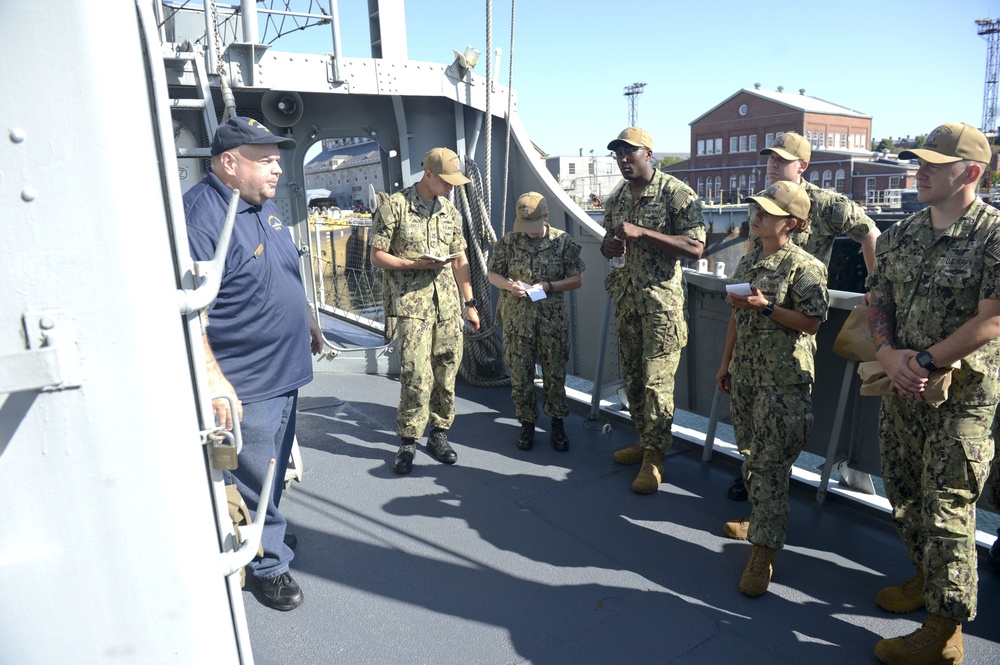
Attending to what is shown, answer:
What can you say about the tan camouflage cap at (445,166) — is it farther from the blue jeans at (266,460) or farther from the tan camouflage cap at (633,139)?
the blue jeans at (266,460)

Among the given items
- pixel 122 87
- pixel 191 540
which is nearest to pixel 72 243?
pixel 122 87

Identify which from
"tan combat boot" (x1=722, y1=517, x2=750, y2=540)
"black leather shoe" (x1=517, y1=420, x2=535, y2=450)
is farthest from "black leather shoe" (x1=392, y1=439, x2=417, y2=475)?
"tan combat boot" (x1=722, y1=517, x2=750, y2=540)

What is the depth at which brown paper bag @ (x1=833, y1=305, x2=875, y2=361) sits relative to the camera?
A: 9.36 feet

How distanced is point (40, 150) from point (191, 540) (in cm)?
67

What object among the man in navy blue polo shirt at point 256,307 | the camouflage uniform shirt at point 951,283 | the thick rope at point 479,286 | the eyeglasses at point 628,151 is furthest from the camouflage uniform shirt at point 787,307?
the thick rope at point 479,286

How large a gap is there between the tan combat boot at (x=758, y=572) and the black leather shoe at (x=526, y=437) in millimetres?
1651

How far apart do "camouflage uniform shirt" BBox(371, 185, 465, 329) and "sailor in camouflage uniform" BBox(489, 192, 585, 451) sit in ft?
1.34

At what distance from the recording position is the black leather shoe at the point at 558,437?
416 cm

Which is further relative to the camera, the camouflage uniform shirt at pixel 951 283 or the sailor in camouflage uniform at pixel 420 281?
the sailor in camouflage uniform at pixel 420 281

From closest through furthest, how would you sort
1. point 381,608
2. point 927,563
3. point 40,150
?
point 40,150 < point 927,563 < point 381,608

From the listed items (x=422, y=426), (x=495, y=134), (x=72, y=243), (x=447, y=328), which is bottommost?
(x=422, y=426)

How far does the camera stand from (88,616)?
3.84 feet

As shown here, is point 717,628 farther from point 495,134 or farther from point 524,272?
point 495,134

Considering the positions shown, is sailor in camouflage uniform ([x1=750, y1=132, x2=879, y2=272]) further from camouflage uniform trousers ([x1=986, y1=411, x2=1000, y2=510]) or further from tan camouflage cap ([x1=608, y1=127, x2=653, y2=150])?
camouflage uniform trousers ([x1=986, y1=411, x2=1000, y2=510])
